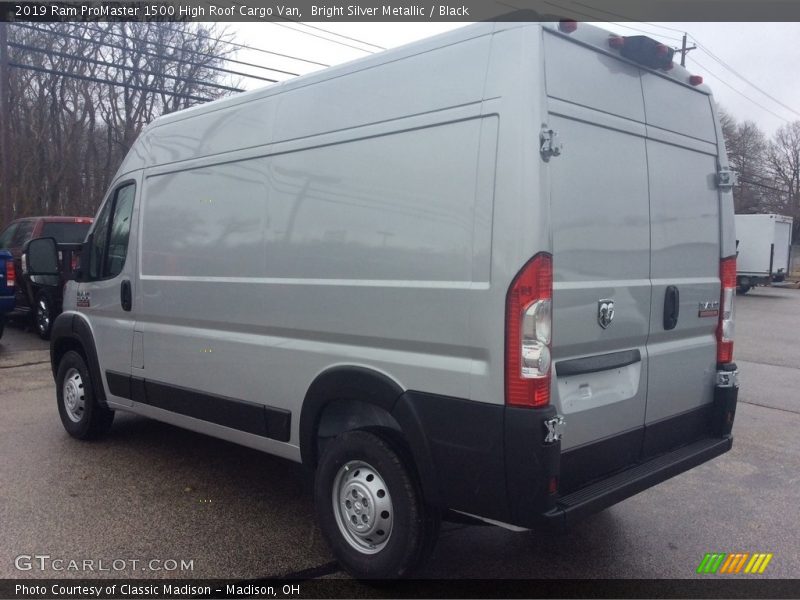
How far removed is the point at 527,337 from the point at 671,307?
127 centimetres

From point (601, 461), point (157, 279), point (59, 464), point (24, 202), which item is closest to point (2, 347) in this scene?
point (59, 464)

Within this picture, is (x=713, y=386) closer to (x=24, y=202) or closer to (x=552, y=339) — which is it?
(x=552, y=339)

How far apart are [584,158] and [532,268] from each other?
72 centimetres

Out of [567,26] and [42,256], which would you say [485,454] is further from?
[42,256]

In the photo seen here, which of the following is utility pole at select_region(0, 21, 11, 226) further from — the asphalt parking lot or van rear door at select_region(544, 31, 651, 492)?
van rear door at select_region(544, 31, 651, 492)

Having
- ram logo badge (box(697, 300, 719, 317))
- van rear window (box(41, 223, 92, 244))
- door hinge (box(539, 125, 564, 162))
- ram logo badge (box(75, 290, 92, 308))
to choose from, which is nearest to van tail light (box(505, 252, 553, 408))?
door hinge (box(539, 125, 564, 162))

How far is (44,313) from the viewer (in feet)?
40.0

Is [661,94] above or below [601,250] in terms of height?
above

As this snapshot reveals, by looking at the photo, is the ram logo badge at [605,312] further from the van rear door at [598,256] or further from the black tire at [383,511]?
the black tire at [383,511]

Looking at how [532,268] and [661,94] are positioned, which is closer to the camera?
[532,268]

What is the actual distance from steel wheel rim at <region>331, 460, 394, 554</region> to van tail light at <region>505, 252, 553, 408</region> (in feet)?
3.03

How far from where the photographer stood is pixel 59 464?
18.1ft

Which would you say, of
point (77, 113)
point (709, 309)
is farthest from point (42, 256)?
point (77, 113)

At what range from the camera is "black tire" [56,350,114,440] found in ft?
19.7
